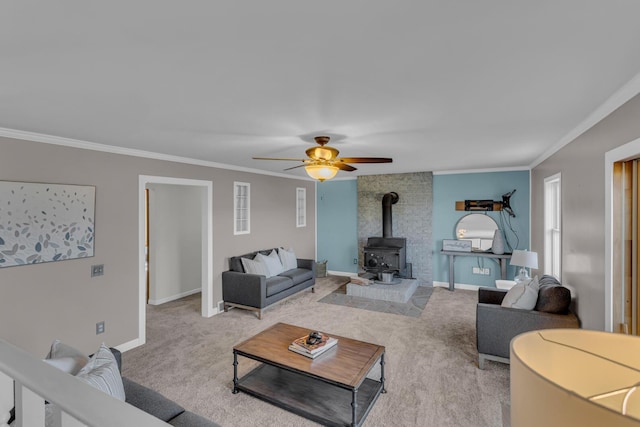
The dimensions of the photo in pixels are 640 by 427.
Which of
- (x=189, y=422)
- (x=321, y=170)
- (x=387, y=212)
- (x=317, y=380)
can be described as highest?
(x=321, y=170)

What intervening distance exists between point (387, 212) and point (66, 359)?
5.76m

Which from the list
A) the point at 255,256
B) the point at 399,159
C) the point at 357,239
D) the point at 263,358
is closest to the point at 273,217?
the point at 255,256

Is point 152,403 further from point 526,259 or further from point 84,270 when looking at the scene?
point 526,259

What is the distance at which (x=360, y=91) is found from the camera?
2.00m

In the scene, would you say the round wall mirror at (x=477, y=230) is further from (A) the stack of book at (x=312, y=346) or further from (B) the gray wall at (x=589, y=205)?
(A) the stack of book at (x=312, y=346)

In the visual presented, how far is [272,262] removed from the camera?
18.1 ft

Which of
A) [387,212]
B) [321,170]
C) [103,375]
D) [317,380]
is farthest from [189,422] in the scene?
[387,212]

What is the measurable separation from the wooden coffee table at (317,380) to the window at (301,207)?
14.0 feet

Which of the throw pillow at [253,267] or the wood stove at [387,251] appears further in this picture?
the wood stove at [387,251]

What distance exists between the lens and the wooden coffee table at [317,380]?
243 centimetres

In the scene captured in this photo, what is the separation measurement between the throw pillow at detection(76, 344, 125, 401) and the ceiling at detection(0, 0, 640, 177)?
64.1 inches

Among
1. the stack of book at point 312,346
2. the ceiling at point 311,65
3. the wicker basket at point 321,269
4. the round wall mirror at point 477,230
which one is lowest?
the wicker basket at point 321,269

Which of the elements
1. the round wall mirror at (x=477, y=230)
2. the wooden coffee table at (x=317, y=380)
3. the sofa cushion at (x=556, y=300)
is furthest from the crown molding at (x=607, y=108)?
the round wall mirror at (x=477, y=230)

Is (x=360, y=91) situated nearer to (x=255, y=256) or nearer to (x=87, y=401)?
(x=87, y=401)
